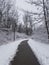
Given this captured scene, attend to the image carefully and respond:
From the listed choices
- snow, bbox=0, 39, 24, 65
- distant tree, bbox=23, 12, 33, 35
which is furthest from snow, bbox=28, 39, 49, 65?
distant tree, bbox=23, 12, 33, 35

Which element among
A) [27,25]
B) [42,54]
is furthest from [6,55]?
[27,25]

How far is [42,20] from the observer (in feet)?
97.9

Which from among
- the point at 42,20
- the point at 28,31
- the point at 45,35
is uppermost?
the point at 42,20

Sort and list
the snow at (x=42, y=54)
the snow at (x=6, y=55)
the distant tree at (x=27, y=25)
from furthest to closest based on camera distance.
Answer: the distant tree at (x=27, y=25) → the snow at (x=6, y=55) → the snow at (x=42, y=54)

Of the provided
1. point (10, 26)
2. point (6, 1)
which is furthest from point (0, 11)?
point (10, 26)

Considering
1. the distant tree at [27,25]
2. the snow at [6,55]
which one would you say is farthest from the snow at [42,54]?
the distant tree at [27,25]

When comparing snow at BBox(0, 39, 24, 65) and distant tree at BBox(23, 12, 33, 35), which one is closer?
snow at BBox(0, 39, 24, 65)

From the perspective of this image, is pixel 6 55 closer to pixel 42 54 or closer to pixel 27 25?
pixel 42 54

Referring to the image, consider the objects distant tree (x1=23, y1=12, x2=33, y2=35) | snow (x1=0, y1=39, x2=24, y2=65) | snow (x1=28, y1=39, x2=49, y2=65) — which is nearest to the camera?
snow (x1=28, y1=39, x2=49, y2=65)

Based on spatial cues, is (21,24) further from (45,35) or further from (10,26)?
(45,35)

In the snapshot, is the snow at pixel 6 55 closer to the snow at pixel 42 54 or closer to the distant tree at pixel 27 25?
the snow at pixel 42 54

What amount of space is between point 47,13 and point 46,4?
1.77m

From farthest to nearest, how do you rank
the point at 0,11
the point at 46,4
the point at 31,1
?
the point at 0,11 → the point at 31,1 → the point at 46,4

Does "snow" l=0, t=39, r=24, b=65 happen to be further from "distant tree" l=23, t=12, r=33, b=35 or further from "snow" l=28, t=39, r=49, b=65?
"distant tree" l=23, t=12, r=33, b=35
